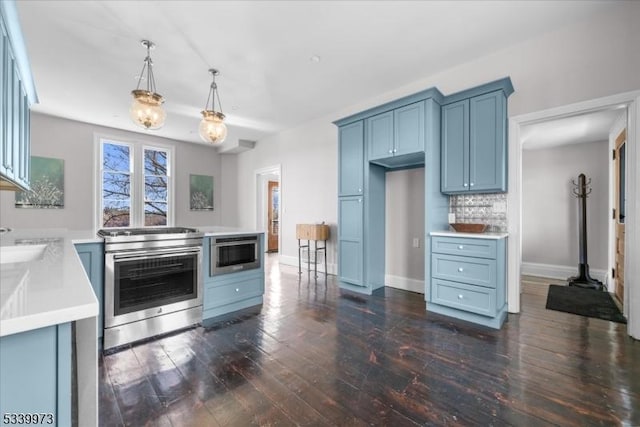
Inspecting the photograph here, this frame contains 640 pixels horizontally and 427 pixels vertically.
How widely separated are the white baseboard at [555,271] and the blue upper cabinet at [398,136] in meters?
3.11

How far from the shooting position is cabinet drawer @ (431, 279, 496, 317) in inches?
104

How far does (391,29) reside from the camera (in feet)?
8.77

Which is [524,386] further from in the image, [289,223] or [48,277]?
[289,223]

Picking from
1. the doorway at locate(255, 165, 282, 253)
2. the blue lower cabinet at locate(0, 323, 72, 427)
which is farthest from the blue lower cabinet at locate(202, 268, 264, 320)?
the doorway at locate(255, 165, 282, 253)

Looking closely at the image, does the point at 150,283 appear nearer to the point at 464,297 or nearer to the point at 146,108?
the point at 146,108

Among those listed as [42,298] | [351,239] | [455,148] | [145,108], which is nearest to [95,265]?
[145,108]

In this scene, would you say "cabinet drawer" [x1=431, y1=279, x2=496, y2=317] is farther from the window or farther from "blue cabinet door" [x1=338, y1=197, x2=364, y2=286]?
the window

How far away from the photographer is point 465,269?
2.83m

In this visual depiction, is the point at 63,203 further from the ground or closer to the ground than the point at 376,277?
further from the ground

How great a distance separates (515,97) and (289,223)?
4.15 meters

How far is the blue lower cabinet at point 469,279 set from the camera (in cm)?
266

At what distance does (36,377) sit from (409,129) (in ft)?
11.0

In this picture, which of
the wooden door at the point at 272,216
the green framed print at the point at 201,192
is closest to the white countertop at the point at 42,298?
the green framed print at the point at 201,192

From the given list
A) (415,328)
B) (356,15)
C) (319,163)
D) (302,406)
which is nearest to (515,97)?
(356,15)
